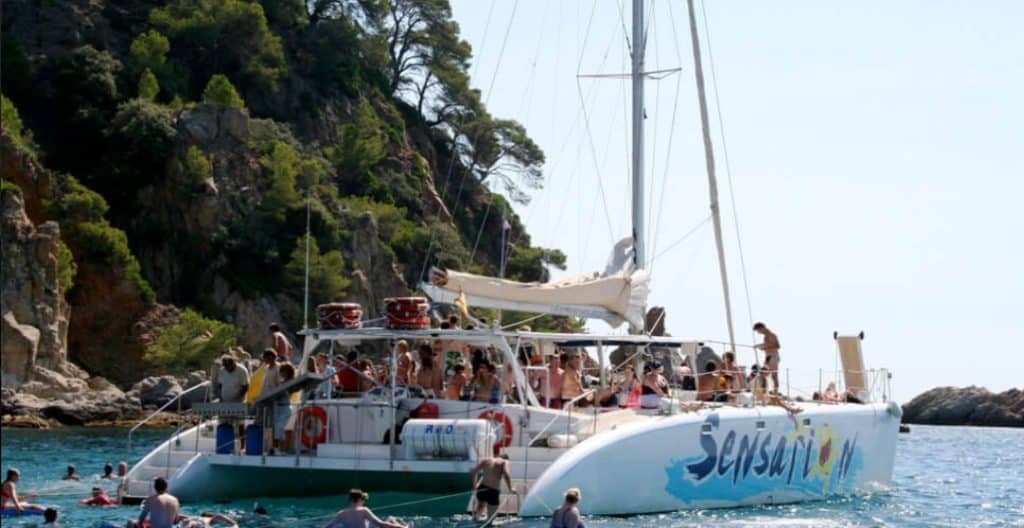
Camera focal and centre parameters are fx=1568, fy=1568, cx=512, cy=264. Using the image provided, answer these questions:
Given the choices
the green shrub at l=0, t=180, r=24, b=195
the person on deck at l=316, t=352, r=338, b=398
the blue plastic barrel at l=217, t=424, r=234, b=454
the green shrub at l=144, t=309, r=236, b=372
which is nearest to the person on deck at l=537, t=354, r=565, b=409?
the person on deck at l=316, t=352, r=338, b=398

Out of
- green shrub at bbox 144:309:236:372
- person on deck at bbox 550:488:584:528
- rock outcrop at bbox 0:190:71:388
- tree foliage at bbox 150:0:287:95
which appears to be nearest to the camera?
person on deck at bbox 550:488:584:528

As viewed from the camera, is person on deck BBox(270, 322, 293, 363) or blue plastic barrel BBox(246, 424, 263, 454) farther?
person on deck BBox(270, 322, 293, 363)

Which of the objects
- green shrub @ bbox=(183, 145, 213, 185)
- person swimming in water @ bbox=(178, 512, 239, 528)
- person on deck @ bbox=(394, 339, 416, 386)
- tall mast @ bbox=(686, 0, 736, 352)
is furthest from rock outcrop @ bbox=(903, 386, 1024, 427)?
person swimming in water @ bbox=(178, 512, 239, 528)

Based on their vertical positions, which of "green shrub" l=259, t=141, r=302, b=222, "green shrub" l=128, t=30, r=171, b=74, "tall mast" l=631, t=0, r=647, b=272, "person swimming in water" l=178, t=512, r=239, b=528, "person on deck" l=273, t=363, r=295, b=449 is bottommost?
"person swimming in water" l=178, t=512, r=239, b=528

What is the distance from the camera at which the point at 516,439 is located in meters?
19.6

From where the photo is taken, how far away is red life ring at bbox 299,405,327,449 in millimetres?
19812

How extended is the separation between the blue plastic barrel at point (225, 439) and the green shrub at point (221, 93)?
53.8m

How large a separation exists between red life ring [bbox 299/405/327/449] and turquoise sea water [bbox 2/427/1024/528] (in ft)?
2.93

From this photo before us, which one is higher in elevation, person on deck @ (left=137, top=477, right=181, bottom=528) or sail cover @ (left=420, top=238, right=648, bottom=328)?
sail cover @ (left=420, top=238, right=648, bottom=328)

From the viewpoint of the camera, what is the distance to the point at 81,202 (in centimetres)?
6531

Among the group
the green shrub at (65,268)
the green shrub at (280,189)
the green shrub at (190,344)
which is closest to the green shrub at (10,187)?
the green shrub at (65,268)

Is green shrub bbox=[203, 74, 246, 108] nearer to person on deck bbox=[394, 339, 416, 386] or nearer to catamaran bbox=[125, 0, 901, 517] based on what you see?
catamaran bbox=[125, 0, 901, 517]

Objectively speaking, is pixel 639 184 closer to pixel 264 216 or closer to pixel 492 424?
pixel 492 424

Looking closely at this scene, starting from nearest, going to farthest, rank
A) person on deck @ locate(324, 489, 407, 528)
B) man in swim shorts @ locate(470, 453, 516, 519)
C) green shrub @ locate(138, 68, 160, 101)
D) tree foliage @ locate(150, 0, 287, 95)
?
person on deck @ locate(324, 489, 407, 528)
man in swim shorts @ locate(470, 453, 516, 519)
green shrub @ locate(138, 68, 160, 101)
tree foliage @ locate(150, 0, 287, 95)
